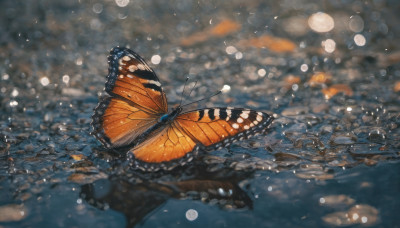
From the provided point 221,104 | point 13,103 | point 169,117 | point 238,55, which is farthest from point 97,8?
point 169,117

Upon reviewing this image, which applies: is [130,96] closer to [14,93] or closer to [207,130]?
[207,130]

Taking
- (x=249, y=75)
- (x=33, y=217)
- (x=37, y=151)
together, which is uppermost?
(x=249, y=75)

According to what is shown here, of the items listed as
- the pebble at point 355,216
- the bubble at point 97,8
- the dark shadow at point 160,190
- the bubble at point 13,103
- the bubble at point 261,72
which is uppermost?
the bubble at point 97,8

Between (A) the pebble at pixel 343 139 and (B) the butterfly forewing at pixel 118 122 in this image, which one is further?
(A) the pebble at pixel 343 139

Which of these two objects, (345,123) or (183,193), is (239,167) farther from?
(345,123)

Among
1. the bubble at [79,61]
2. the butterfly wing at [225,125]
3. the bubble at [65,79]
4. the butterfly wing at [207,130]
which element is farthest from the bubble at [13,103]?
the butterfly wing at [225,125]

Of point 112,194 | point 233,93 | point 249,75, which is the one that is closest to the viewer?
point 112,194

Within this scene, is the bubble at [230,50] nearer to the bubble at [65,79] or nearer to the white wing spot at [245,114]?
the bubble at [65,79]

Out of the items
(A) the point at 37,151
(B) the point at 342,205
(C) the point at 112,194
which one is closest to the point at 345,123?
(B) the point at 342,205
